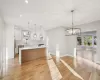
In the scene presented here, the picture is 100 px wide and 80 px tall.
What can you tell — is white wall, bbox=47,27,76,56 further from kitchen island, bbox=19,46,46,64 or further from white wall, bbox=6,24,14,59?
white wall, bbox=6,24,14,59

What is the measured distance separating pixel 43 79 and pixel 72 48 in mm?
4876

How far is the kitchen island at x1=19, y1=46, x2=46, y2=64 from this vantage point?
4.94 m

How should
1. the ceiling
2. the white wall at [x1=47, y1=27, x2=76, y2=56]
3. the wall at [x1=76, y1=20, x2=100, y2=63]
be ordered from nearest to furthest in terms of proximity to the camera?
the ceiling < the wall at [x1=76, y1=20, x2=100, y2=63] < the white wall at [x1=47, y1=27, x2=76, y2=56]

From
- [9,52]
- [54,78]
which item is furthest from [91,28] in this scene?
[9,52]

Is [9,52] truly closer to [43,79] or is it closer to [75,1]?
[43,79]

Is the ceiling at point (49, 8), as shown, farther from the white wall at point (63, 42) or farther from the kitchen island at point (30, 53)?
the white wall at point (63, 42)

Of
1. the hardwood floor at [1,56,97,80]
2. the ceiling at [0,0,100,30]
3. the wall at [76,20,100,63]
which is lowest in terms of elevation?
the hardwood floor at [1,56,97,80]

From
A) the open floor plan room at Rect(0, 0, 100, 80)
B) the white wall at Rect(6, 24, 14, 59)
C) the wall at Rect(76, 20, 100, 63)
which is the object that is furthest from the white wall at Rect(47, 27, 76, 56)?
the white wall at Rect(6, 24, 14, 59)

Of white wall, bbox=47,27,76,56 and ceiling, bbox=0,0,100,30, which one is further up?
ceiling, bbox=0,0,100,30

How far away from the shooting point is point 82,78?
276 centimetres

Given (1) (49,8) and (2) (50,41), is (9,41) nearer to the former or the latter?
(2) (50,41)

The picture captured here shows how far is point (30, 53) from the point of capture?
555 centimetres

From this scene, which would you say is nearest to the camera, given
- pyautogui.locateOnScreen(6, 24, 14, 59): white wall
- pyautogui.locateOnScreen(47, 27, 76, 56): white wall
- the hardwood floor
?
the hardwood floor

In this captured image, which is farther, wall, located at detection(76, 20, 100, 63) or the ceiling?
wall, located at detection(76, 20, 100, 63)
